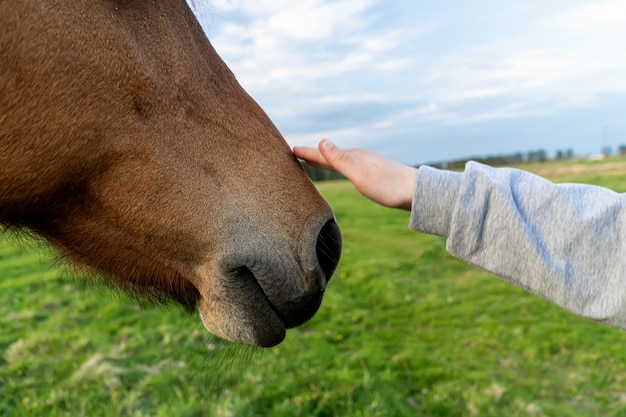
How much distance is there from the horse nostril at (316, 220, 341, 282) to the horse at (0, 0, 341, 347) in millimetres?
15

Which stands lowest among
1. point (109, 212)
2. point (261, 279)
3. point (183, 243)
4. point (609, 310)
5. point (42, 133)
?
point (609, 310)

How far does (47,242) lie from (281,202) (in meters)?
0.95

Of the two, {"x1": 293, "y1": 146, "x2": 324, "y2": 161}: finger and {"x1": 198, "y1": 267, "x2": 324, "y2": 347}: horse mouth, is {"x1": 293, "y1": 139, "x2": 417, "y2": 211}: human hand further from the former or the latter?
{"x1": 198, "y1": 267, "x2": 324, "y2": 347}: horse mouth

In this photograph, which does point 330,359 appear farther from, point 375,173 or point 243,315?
point 243,315

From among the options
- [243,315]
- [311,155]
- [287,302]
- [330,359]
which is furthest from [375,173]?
[330,359]

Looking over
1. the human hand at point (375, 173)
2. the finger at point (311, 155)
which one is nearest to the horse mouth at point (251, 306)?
the human hand at point (375, 173)

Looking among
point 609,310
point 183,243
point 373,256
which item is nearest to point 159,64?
point 183,243

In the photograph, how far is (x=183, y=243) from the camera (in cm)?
160

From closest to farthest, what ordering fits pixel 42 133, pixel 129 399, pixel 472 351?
1. pixel 42 133
2. pixel 129 399
3. pixel 472 351

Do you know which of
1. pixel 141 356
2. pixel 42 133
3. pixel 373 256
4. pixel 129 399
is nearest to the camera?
A: pixel 42 133

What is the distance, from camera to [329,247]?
1.74 metres

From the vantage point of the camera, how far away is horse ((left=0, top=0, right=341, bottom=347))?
4.98 feet

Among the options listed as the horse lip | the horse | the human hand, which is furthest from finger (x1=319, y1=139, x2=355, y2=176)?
the horse lip

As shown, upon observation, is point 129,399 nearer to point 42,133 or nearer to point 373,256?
point 42,133
